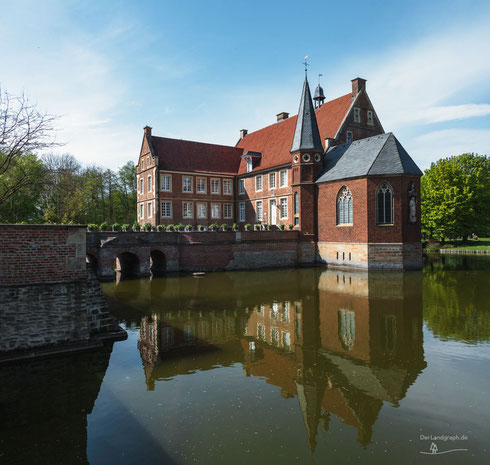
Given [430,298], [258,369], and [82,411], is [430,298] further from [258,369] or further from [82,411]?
[82,411]

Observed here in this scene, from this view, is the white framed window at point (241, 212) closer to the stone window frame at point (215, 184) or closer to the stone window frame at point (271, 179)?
the stone window frame at point (215, 184)

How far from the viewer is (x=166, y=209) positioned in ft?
112

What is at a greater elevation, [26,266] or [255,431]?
[26,266]

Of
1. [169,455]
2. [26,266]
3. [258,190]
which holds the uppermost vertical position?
[258,190]

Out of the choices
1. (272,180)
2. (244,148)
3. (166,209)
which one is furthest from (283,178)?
(166,209)

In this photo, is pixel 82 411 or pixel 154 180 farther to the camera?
pixel 154 180

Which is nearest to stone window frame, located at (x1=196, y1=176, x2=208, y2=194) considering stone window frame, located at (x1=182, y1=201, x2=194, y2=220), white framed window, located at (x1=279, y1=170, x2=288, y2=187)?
stone window frame, located at (x1=182, y1=201, x2=194, y2=220)

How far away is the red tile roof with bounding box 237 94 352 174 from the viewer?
31562mm

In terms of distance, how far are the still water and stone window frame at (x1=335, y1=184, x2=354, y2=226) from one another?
13.8m

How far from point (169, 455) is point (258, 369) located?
3.16m

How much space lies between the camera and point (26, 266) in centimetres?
823

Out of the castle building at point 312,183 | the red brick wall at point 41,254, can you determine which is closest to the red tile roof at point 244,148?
the castle building at point 312,183

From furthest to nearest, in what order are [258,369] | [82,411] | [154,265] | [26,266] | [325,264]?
[325,264]
[154,265]
[26,266]
[258,369]
[82,411]

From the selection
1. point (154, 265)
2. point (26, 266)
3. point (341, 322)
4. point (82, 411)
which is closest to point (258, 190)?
point (154, 265)
